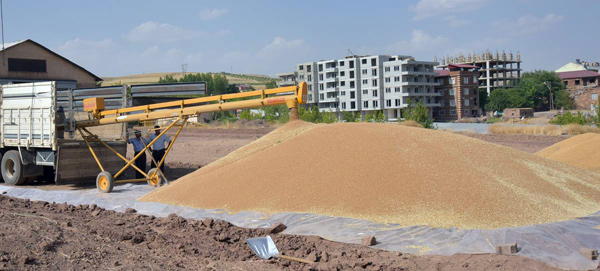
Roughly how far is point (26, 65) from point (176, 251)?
28.5 m

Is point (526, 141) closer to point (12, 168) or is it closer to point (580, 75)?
point (12, 168)

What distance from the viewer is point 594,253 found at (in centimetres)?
616

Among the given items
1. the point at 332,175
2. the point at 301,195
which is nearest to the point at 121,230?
the point at 301,195

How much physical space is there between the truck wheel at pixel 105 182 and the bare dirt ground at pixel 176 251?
11.3ft

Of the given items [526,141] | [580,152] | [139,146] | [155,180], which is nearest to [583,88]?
[526,141]

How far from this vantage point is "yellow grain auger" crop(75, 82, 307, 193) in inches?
395

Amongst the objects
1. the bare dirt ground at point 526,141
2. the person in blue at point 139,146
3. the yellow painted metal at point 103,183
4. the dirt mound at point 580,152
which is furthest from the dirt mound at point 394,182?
the bare dirt ground at point 526,141

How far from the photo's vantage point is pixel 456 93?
3017 inches

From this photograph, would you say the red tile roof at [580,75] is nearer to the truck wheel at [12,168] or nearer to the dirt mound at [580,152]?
the dirt mound at [580,152]

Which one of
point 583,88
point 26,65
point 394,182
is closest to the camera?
point 394,182

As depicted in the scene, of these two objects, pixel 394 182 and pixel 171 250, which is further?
pixel 394 182

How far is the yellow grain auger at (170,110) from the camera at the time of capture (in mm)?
10023

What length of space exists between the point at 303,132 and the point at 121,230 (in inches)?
174

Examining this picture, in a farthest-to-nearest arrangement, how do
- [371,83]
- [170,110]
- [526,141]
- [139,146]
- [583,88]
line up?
[583,88] < [371,83] < [526,141] < [139,146] < [170,110]
